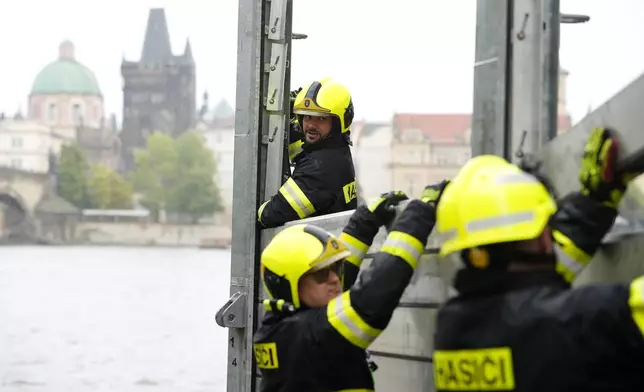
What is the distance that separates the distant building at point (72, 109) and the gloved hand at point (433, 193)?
53.1 metres

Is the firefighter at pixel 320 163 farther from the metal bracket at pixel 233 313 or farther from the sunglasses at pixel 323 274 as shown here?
the sunglasses at pixel 323 274

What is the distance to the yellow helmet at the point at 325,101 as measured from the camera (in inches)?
214

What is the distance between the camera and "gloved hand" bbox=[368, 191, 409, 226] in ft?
13.0

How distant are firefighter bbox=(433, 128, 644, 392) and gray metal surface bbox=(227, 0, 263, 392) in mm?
2990

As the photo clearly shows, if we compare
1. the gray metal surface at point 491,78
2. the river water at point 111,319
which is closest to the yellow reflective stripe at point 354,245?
the gray metal surface at point 491,78

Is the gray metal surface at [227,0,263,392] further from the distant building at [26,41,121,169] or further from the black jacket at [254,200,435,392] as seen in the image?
the distant building at [26,41,121,169]

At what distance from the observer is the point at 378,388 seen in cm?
448

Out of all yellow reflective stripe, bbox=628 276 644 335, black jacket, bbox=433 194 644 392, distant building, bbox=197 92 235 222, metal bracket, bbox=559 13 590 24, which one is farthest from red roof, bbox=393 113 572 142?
distant building, bbox=197 92 235 222

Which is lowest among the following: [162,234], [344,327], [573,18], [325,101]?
[162,234]

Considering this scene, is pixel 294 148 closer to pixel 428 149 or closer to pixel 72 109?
pixel 428 149

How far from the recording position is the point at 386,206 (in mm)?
3949

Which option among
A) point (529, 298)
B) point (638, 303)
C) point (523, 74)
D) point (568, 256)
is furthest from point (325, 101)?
point (638, 303)

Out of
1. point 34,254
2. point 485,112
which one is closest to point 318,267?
point 485,112

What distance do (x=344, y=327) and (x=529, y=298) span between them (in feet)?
3.27
